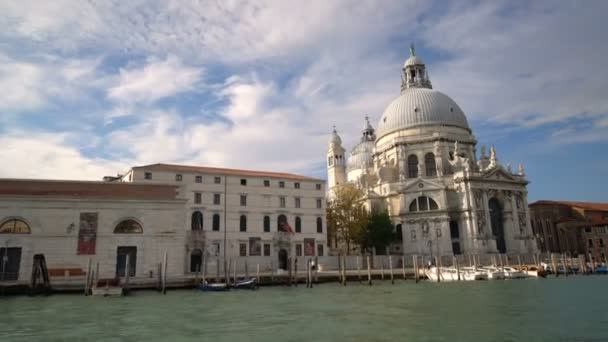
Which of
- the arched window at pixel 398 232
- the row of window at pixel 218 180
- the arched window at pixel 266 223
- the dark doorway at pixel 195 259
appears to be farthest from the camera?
the arched window at pixel 398 232

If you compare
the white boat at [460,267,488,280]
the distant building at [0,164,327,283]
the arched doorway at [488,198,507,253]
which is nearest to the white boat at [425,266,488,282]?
the white boat at [460,267,488,280]

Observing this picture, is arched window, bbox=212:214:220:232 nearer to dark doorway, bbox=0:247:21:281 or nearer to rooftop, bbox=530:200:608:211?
dark doorway, bbox=0:247:21:281

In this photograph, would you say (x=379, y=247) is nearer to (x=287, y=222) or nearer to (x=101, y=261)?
(x=287, y=222)

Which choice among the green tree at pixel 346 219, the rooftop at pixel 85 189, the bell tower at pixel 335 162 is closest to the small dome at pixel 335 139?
the bell tower at pixel 335 162

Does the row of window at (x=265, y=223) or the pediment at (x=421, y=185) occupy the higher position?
the pediment at (x=421, y=185)

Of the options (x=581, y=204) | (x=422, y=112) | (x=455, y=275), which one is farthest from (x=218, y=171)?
(x=581, y=204)

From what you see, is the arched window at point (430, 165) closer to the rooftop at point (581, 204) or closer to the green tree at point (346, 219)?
the green tree at point (346, 219)

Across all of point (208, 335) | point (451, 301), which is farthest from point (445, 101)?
point (208, 335)

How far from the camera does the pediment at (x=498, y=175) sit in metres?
46.2

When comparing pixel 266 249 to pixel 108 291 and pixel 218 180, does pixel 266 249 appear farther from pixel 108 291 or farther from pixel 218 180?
pixel 108 291

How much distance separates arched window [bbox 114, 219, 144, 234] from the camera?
26.8m

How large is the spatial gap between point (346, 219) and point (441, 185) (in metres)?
10.8

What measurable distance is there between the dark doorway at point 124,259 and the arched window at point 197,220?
7751 mm

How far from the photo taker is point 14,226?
2541 centimetres
